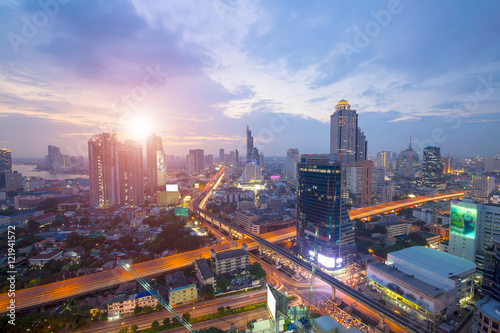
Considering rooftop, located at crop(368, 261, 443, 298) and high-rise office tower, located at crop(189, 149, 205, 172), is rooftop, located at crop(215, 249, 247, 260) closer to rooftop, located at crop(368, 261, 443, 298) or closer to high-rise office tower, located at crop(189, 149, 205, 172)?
rooftop, located at crop(368, 261, 443, 298)

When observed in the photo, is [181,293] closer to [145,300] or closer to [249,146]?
[145,300]

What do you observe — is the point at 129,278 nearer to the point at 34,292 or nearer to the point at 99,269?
the point at 99,269

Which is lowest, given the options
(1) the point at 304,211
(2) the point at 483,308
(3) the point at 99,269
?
(3) the point at 99,269

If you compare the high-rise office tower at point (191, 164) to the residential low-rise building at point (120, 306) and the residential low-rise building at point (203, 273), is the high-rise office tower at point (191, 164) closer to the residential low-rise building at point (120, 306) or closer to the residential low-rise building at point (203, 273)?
the residential low-rise building at point (203, 273)

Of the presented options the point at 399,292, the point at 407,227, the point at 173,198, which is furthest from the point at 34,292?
the point at 407,227

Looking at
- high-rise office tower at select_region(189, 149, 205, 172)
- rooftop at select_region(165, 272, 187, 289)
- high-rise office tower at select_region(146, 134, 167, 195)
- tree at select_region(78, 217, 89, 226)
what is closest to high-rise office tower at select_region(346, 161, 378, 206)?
rooftop at select_region(165, 272, 187, 289)

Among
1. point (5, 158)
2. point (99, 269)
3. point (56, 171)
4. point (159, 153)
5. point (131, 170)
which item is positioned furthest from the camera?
point (56, 171)

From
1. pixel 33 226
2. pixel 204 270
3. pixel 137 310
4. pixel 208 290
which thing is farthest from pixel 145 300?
pixel 33 226

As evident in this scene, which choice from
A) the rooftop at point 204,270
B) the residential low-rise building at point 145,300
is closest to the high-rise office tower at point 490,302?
the rooftop at point 204,270
